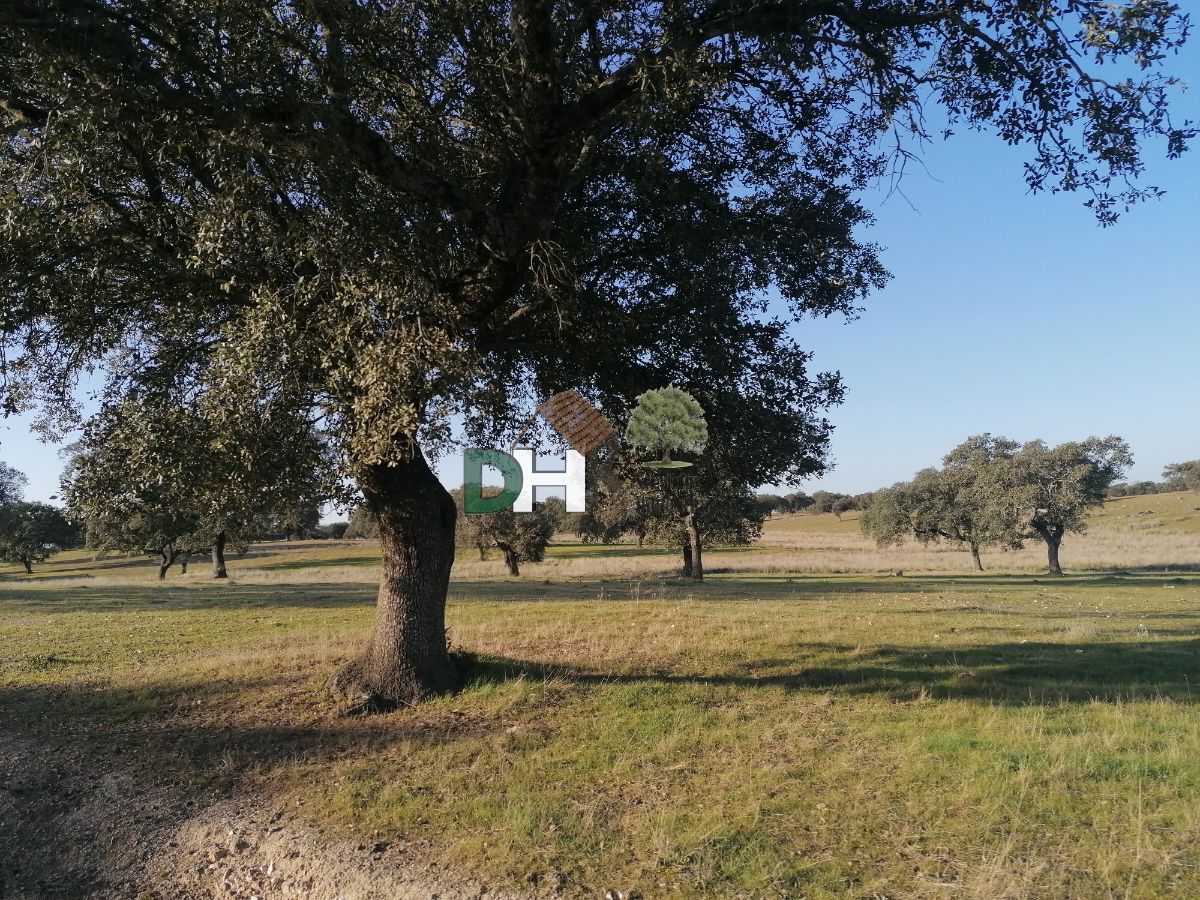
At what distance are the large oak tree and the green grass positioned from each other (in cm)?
201

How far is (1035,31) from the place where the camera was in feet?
24.5

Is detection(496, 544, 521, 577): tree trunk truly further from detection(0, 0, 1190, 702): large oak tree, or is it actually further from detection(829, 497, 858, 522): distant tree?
detection(829, 497, 858, 522): distant tree

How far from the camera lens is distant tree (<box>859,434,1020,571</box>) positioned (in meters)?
43.4

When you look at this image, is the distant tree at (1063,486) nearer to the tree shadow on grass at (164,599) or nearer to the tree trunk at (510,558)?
the tree trunk at (510,558)

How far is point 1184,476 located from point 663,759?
147 m

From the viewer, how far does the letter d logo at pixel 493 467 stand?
9797mm

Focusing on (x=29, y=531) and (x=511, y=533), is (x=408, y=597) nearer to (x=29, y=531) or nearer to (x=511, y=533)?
(x=511, y=533)

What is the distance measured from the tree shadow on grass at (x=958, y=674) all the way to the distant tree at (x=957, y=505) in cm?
3337

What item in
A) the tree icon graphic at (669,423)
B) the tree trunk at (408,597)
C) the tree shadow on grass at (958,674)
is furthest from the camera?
the tree shadow on grass at (958,674)

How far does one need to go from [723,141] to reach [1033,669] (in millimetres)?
9242

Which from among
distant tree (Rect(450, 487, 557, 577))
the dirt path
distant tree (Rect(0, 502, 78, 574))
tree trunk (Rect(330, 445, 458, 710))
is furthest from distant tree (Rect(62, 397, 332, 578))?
distant tree (Rect(0, 502, 78, 574))

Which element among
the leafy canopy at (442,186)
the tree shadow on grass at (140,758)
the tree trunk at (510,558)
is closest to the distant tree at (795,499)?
the leafy canopy at (442,186)

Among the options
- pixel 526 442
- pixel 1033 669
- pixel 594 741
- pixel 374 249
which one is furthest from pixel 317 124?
pixel 1033 669

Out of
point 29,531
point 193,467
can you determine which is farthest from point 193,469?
point 29,531
